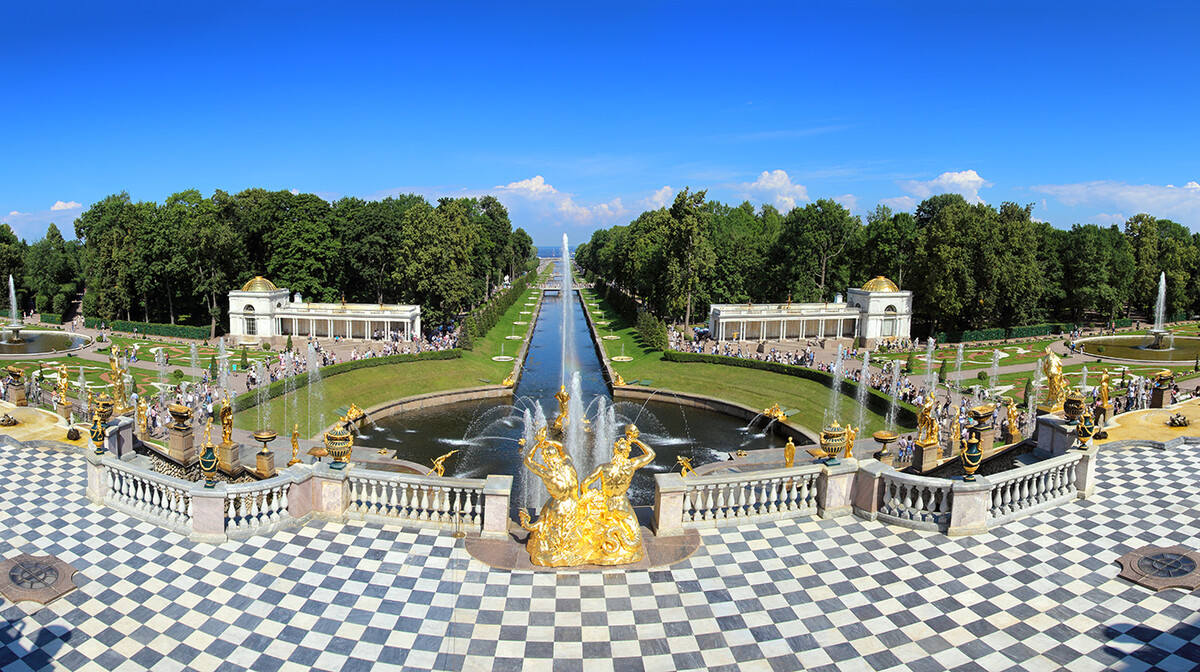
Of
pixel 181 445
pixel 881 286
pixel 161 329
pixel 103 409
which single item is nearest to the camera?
pixel 103 409

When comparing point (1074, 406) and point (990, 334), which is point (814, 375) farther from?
point (1074, 406)

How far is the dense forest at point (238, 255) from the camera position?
64.1 meters

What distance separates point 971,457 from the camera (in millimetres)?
13500

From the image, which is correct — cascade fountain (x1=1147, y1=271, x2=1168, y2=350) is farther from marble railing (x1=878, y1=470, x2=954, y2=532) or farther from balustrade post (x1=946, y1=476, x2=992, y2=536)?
marble railing (x1=878, y1=470, x2=954, y2=532)

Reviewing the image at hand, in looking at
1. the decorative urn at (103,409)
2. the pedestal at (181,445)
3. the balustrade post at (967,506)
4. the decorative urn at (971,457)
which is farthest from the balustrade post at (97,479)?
the decorative urn at (971,457)

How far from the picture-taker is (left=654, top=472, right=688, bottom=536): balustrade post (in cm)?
1333

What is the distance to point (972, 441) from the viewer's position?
13.6 metres

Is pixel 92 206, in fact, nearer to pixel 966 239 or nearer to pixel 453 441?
pixel 453 441

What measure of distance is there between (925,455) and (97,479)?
20.5m

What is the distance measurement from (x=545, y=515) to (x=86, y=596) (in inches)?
290

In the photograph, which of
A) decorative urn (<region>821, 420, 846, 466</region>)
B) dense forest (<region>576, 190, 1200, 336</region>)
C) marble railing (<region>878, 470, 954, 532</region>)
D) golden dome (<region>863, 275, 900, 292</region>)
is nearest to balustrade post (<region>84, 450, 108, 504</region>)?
decorative urn (<region>821, 420, 846, 466</region>)

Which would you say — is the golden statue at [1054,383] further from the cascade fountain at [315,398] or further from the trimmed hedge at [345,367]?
the trimmed hedge at [345,367]

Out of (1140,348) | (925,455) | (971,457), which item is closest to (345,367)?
(925,455)

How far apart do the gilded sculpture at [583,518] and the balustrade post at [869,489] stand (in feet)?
15.9
